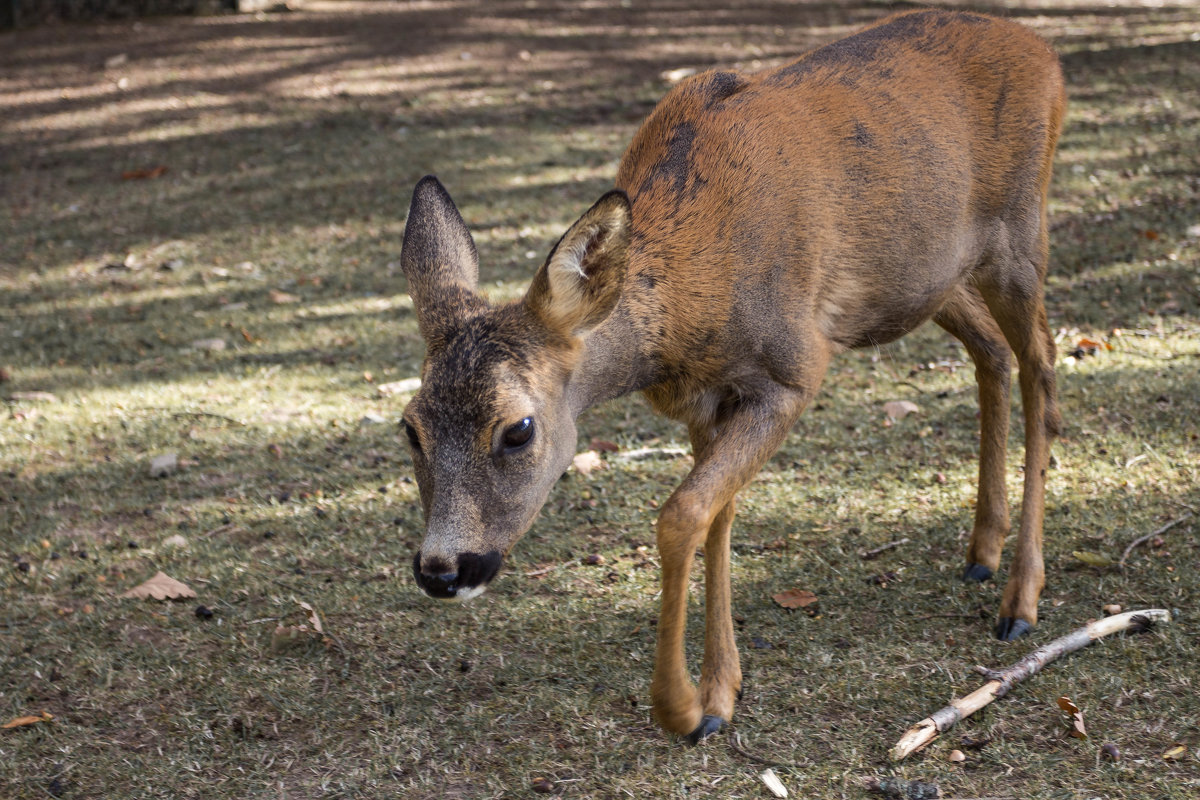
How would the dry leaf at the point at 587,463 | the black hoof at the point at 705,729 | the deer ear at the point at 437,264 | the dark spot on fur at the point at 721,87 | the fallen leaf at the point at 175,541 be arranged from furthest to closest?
the dry leaf at the point at 587,463
the fallen leaf at the point at 175,541
the dark spot on fur at the point at 721,87
the black hoof at the point at 705,729
the deer ear at the point at 437,264

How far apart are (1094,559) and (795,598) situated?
123cm

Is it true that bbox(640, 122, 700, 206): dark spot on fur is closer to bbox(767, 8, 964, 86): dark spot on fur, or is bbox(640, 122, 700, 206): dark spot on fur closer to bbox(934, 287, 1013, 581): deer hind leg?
bbox(767, 8, 964, 86): dark spot on fur

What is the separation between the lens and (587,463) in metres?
5.76

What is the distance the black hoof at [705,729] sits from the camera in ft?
12.3

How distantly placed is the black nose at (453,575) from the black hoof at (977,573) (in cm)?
239

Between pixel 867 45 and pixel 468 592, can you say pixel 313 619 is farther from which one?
pixel 867 45

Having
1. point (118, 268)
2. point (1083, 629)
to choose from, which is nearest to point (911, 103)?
point (1083, 629)

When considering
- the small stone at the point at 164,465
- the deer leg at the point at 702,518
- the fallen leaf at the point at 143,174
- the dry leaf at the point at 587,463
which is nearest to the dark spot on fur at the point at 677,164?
the deer leg at the point at 702,518

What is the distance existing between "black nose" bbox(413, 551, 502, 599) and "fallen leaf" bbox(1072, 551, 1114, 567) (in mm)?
2727

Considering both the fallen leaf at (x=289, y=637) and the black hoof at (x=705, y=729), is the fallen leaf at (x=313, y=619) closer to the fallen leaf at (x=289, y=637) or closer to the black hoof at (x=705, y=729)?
the fallen leaf at (x=289, y=637)

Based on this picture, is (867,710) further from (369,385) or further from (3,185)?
(3,185)

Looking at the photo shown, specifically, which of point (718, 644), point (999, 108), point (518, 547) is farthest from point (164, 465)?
point (999, 108)

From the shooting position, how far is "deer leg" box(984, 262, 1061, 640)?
437 cm

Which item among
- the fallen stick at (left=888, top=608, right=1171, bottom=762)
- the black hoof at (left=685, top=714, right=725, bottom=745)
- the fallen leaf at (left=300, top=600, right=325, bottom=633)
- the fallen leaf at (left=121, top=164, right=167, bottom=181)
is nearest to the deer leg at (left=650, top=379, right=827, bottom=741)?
the black hoof at (left=685, top=714, right=725, bottom=745)
